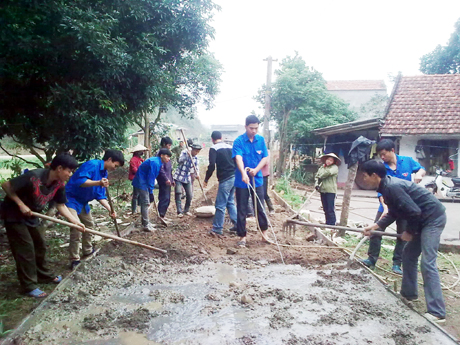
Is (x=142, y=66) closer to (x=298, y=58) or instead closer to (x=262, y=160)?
(x=262, y=160)

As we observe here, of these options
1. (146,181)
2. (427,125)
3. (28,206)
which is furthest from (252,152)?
(427,125)

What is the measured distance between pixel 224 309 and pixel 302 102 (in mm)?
16546

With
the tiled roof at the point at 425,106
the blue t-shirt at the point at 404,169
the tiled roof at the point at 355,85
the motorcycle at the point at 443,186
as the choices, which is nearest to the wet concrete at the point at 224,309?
the blue t-shirt at the point at 404,169

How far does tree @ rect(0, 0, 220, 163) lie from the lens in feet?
16.8

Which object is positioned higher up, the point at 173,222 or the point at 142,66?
the point at 142,66

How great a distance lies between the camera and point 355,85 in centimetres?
3725

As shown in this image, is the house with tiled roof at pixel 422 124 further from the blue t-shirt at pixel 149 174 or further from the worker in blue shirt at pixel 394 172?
the blue t-shirt at pixel 149 174

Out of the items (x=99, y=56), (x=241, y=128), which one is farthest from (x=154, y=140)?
(x=241, y=128)

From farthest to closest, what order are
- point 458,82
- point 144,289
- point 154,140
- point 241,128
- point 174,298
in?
point 241,128, point 154,140, point 458,82, point 144,289, point 174,298

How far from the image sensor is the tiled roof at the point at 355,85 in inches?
1446

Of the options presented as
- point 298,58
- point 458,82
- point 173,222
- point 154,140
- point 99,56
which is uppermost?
point 298,58

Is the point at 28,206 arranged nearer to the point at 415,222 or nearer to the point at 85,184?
the point at 85,184

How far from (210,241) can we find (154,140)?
12.4 meters

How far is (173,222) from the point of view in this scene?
7395mm
